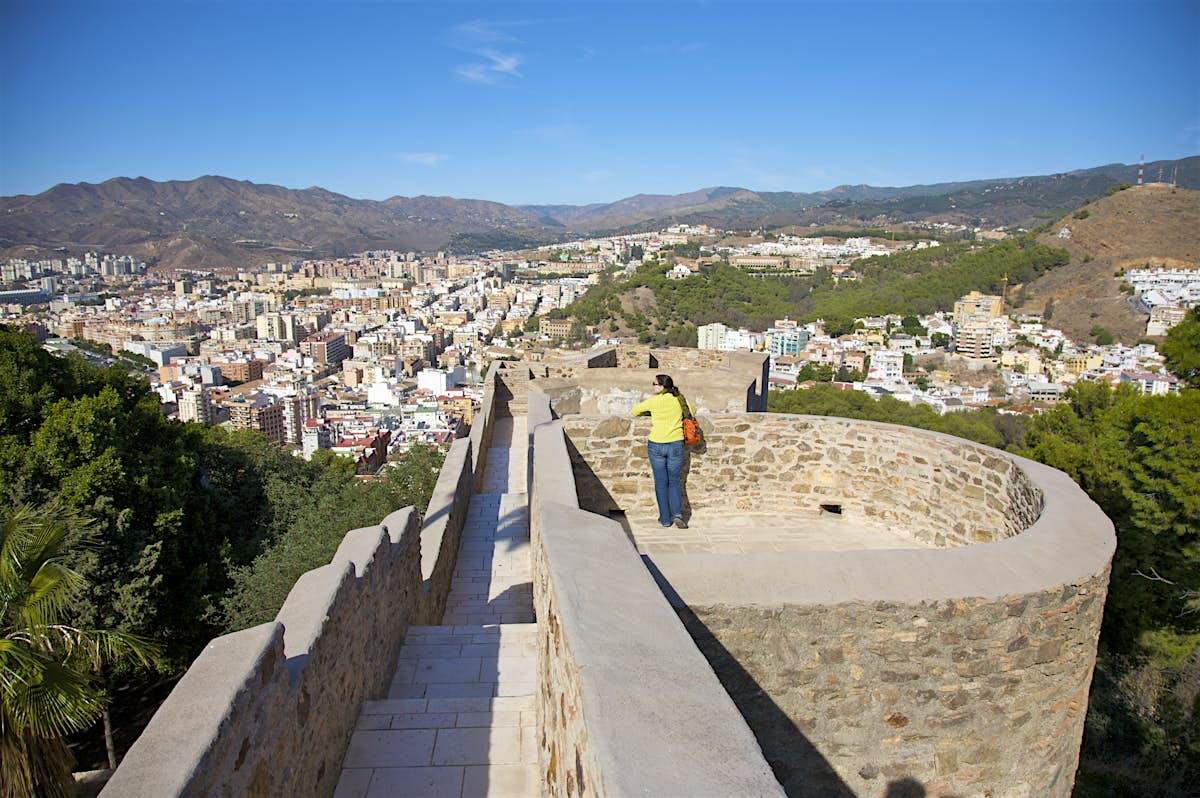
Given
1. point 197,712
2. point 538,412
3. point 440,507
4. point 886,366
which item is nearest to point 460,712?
point 197,712

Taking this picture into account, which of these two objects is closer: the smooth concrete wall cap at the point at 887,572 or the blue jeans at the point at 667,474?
the smooth concrete wall cap at the point at 887,572

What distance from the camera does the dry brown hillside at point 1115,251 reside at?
7112cm

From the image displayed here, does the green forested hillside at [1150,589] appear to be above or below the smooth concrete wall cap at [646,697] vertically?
below

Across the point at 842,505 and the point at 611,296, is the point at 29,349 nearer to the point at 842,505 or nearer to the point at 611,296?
the point at 842,505

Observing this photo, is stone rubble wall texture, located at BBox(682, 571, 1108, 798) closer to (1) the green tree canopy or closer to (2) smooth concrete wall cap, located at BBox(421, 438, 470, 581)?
(2) smooth concrete wall cap, located at BBox(421, 438, 470, 581)

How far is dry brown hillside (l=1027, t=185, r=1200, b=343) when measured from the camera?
233 ft

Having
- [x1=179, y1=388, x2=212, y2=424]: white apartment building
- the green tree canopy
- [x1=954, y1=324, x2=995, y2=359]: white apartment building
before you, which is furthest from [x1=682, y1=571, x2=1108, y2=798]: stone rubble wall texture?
[x1=954, y1=324, x2=995, y2=359]: white apartment building

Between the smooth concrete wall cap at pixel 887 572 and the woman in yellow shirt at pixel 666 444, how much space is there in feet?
6.17

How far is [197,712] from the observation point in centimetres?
175

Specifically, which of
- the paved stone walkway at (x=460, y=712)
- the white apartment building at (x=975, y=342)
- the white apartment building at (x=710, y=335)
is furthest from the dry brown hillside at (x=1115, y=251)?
the paved stone walkway at (x=460, y=712)

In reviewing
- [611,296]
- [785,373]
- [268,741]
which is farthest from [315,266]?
[268,741]

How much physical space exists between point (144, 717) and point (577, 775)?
36.4 feet

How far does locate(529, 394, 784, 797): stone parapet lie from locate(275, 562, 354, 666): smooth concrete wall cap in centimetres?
77

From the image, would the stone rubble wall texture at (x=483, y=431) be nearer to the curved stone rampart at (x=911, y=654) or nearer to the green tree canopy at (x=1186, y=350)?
the curved stone rampart at (x=911, y=654)
